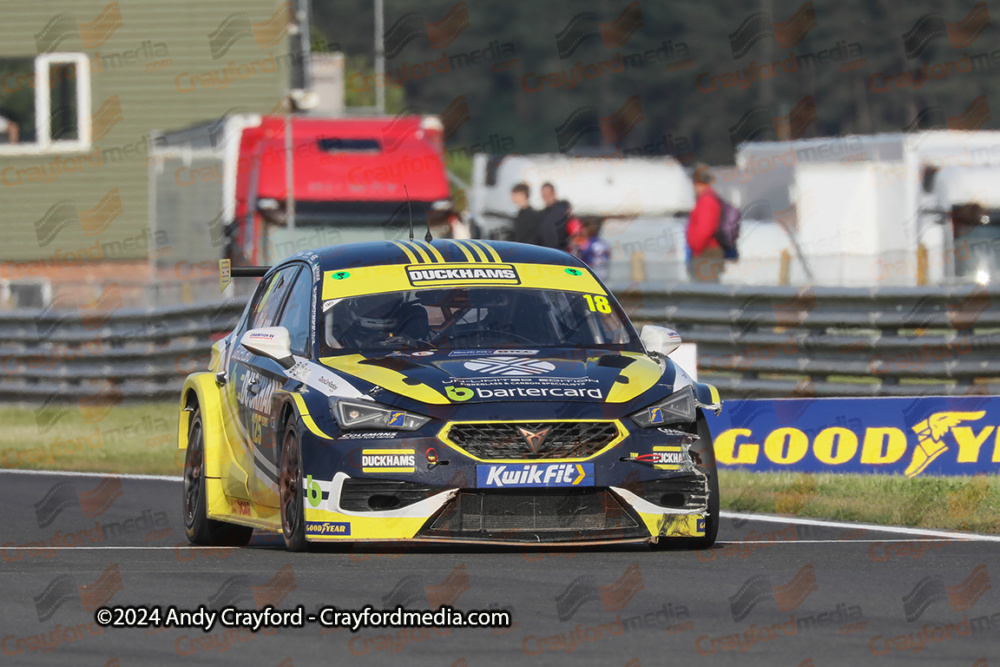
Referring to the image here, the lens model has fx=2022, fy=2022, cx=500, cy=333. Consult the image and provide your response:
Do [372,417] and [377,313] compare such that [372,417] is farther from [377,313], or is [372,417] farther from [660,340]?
[660,340]

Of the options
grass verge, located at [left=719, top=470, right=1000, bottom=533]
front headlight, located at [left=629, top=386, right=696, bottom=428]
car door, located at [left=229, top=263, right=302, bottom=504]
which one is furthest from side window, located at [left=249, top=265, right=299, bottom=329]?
grass verge, located at [left=719, top=470, right=1000, bottom=533]

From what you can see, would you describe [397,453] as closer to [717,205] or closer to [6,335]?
[717,205]

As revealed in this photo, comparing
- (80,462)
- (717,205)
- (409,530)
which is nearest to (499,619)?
(409,530)

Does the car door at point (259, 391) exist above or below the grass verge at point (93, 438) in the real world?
above

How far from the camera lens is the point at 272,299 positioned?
10.8m

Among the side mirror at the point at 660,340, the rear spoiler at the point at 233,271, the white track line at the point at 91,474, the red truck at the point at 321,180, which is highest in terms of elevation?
the red truck at the point at 321,180

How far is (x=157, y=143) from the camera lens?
2734cm

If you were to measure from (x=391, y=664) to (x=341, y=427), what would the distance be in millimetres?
2822

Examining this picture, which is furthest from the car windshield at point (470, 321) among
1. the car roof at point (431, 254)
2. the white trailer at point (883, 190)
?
the white trailer at point (883, 190)

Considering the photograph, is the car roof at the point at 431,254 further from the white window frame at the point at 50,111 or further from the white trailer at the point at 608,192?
the white window frame at the point at 50,111

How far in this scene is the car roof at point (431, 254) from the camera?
1020 centimetres

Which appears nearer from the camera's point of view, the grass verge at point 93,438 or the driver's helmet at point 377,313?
the driver's helmet at point 377,313

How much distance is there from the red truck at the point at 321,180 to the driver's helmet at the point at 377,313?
40.6 ft

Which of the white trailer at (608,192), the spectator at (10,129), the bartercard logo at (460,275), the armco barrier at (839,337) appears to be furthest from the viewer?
the spectator at (10,129)
